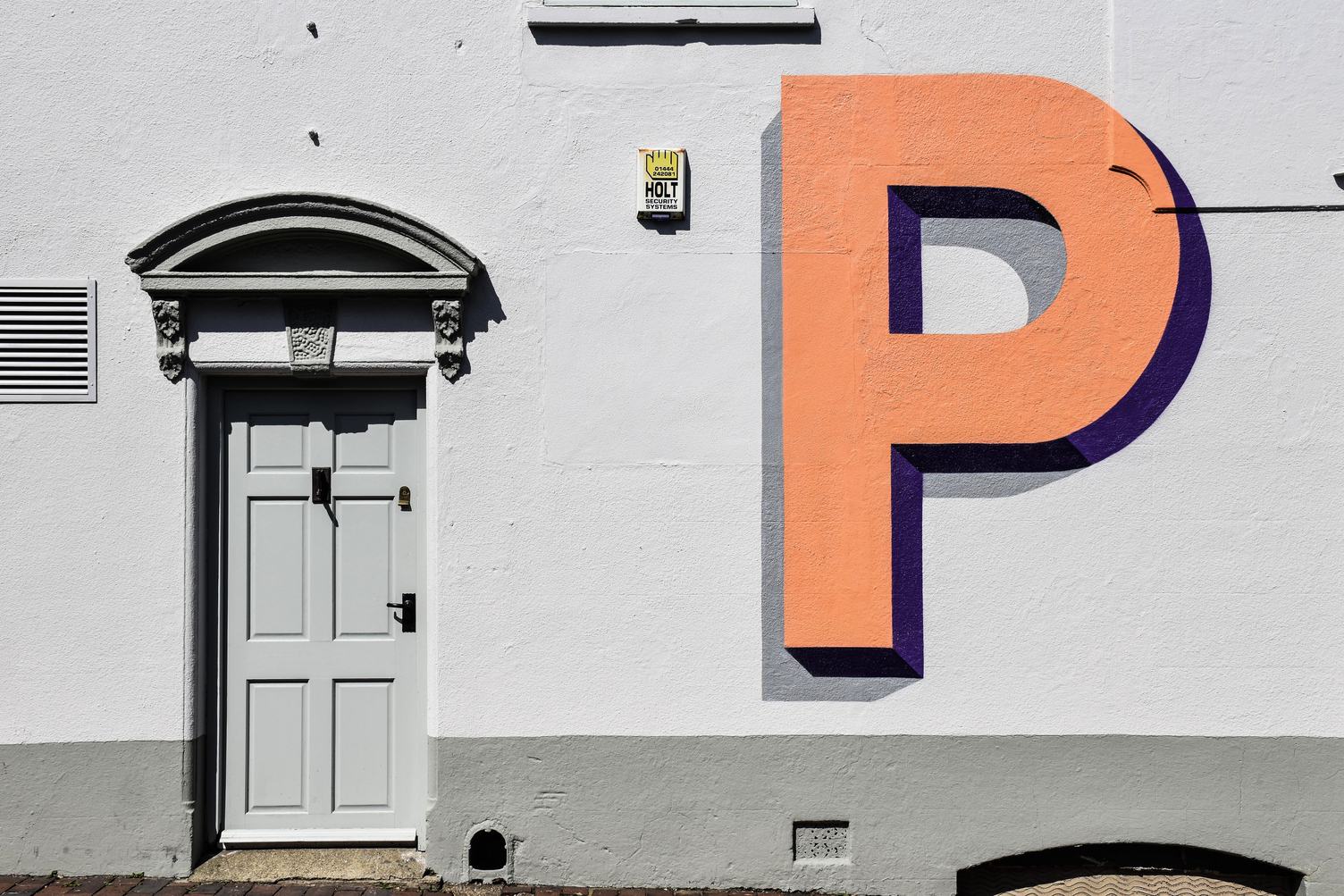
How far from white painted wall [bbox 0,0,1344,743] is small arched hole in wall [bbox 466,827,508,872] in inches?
20.2

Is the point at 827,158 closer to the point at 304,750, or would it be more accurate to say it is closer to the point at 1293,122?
the point at 1293,122

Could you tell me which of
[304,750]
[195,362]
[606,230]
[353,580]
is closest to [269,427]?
[195,362]

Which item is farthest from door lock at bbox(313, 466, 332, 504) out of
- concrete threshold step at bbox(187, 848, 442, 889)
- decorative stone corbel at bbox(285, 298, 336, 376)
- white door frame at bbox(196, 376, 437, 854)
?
concrete threshold step at bbox(187, 848, 442, 889)

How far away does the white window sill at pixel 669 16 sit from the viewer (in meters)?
4.75

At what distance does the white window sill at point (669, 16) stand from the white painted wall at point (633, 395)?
0.08 metres

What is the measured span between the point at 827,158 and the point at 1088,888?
382cm

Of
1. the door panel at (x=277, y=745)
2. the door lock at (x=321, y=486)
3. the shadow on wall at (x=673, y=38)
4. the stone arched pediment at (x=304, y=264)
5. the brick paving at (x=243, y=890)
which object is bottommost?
the brick paving at (x=243, y=890)

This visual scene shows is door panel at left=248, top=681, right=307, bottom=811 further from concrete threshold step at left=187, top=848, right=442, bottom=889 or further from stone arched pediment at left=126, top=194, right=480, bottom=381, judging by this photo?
stone arched pediment at left=126, top=194, right=480, bottom=381

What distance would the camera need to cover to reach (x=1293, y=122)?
4.79 meters

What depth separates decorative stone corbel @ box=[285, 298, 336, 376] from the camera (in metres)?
4.75

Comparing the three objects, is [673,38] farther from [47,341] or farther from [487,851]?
[487,851]

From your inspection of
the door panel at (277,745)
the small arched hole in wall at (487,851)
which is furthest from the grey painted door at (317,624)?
the small arched hole in wall at (487,851)

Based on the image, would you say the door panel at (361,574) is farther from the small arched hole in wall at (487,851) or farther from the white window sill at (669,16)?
the white window sill at (669,16)

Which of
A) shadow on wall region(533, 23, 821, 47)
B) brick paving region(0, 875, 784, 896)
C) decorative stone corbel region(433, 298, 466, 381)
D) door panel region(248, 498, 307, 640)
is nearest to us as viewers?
brick paving region(0, 875, 784, 896)
